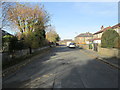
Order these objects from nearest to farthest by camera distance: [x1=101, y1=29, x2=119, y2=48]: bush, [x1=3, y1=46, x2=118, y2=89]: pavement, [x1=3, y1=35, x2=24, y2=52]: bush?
1. [x1=3, y1=46, x2=118, y2=89]: pavement
2. [x1=3, y1=35, x2=24, y2=52]: bush
3. [x1=101, y1=29, x2=119, y2=48]: bush

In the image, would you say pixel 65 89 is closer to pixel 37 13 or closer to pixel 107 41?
pixel 107 41

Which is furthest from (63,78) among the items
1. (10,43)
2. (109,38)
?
(109,38)

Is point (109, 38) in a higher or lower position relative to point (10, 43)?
higher

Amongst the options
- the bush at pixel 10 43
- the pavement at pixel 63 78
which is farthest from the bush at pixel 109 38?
the bush at pixel 10 43

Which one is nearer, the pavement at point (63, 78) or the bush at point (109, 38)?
the pavement at point (63, 78)

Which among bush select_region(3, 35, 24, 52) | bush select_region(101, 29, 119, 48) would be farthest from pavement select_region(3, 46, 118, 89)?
bush select_region(101, 29, 119, 48)

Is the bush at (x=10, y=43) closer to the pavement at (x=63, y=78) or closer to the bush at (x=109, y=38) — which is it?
the pavement at (x=63, y=78)

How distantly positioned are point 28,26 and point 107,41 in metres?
15.7

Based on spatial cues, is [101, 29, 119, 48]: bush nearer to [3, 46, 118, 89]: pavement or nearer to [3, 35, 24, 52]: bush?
[3, 46, 118, 89]: pavement

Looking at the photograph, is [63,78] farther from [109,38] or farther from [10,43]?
[109,38]

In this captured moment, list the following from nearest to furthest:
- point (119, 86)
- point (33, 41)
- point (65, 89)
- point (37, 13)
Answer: point (65, 89)
point (119, 86)
point (33, 41)
point (37, 13)

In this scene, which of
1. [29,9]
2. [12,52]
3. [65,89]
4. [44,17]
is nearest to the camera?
[65,89]

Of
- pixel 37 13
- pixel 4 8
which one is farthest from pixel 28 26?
pixel 4 8

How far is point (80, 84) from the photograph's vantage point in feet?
16.9
